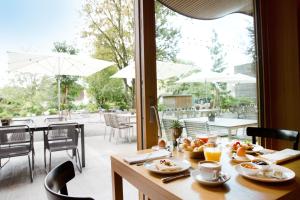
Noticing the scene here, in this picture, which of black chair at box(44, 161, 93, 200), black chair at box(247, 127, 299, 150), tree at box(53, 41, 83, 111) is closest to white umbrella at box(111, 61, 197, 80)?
black chair at box(247, 127, 299, 150)

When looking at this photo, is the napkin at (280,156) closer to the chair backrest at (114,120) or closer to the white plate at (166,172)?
the white plate at (166,172)

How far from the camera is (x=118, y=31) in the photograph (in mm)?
3967

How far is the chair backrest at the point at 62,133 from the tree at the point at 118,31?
1.01 m

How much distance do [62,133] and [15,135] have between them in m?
0.60

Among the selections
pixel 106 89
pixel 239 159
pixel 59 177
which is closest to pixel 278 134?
pixel 239 159

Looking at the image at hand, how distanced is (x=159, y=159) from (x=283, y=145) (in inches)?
80.8

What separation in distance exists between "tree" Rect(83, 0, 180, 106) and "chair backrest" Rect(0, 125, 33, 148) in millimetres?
1554

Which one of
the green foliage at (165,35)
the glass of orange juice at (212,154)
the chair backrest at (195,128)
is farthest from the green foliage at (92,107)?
the glass of orange juice at (212,154)

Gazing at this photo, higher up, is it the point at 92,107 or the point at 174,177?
the point at 92,107

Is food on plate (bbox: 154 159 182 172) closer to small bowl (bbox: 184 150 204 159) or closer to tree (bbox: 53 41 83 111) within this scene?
small bowl (bbox: 184 150 204 159)

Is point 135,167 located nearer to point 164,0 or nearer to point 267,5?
point 164,0

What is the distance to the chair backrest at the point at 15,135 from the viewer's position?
293cm

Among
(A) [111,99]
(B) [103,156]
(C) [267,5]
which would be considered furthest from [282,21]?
(A) [111,99]

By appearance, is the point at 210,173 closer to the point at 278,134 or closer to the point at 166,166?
the point at 166,166
